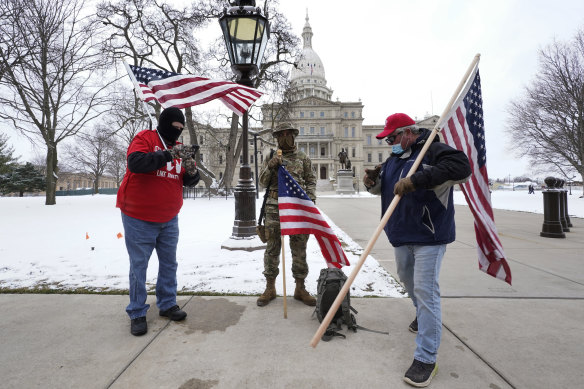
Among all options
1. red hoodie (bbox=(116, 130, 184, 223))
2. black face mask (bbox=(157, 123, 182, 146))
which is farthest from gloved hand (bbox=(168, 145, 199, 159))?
black face mask (bbox=(157, 123, 182, 146))

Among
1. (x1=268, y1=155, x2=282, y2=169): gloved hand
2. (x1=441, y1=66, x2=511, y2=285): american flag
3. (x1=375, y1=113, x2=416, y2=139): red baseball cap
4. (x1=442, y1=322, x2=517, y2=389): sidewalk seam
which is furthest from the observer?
(x1=268, y1=155, x2=282, y2=169): gloved hand

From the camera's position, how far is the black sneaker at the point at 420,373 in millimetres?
1975

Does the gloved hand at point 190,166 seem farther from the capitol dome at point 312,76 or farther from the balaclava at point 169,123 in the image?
the capitol dome at point 312,76

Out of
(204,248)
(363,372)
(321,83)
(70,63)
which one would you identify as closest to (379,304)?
(363,372)

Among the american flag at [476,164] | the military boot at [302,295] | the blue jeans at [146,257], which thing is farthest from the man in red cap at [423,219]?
the blue jeans at [146,257]

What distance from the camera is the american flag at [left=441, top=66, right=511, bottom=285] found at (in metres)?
2.59

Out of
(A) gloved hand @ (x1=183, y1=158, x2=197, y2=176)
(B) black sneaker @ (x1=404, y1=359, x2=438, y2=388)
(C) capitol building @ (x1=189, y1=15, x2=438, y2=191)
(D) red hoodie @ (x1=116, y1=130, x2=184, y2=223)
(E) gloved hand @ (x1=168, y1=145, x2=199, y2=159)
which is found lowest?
(B) black sneaker @ (x1=404, y1=359, x2=438, y2=388)

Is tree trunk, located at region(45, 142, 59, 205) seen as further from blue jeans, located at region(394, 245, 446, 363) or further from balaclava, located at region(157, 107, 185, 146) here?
blue jeans, located at region(394, 245, 446, 363)

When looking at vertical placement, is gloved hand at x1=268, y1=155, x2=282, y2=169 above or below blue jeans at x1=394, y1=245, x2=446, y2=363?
above

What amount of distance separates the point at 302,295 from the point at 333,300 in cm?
64

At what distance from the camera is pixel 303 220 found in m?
3.10

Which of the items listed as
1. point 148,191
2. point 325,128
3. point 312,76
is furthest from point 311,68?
point 148,191

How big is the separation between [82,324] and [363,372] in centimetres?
268

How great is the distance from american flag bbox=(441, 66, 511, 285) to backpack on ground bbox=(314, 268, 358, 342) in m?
1.31
